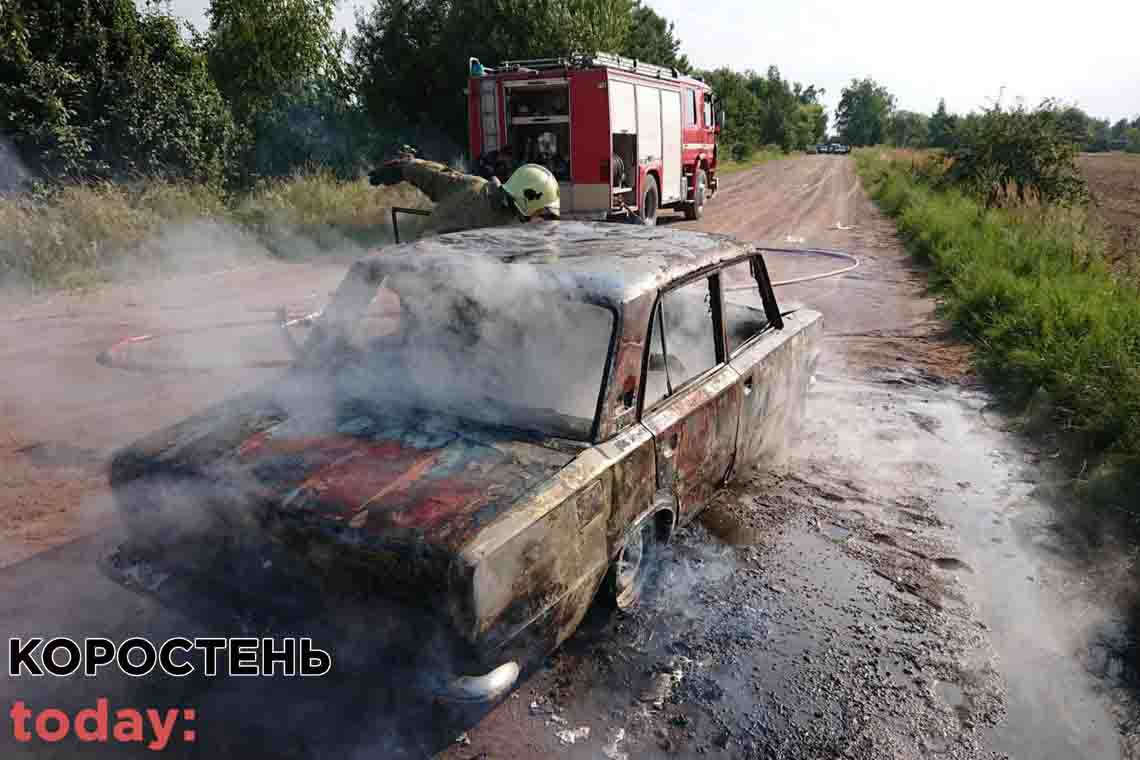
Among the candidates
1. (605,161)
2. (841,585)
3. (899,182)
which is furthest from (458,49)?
(841,585)

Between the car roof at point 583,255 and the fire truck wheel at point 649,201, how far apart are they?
10.7 m

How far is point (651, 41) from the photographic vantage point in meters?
29.8

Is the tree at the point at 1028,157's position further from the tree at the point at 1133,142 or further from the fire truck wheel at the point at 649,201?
the tree at the point at 1133,142

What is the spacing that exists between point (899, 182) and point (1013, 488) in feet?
65.4

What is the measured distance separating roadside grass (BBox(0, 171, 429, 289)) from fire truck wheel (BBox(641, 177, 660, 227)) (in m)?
4.56

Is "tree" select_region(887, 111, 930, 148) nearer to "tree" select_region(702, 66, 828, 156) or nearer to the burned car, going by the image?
"tree" select_region(702, 66, 828, 156)

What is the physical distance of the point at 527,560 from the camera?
238cm

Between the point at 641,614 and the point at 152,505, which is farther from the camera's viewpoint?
the point at 641,614

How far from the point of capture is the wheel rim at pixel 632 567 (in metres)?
3.00

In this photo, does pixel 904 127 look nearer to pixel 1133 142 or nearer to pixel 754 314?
pixel 1133 142

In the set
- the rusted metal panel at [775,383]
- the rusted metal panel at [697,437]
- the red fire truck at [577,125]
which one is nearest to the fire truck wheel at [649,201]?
the red fire truck at [577,125]

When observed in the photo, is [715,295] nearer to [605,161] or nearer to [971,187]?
[605,161]

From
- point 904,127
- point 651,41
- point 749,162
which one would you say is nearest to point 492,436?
point 651,41

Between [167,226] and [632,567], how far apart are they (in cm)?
1116
